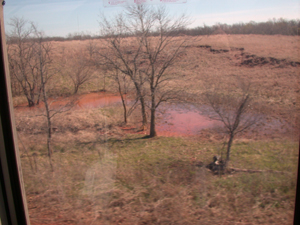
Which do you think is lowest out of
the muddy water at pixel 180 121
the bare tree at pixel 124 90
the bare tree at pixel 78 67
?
the muddy water at pixel 180 121

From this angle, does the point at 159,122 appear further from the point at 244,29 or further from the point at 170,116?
the point at 244,29

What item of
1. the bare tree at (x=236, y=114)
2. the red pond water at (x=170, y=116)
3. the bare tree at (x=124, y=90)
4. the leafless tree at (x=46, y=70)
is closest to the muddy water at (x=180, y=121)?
the red pond water at (x=170, y=116)

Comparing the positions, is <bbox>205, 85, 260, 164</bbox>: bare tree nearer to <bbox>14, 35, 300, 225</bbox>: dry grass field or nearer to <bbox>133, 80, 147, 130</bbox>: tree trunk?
<bbox>14, 35, 300, 225</bbox>: dry grass field

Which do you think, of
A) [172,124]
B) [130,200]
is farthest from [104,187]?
[172,124]

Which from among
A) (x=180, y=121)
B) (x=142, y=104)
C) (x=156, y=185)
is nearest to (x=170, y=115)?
(x=180, y=121)

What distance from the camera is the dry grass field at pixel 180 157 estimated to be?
2420 mm

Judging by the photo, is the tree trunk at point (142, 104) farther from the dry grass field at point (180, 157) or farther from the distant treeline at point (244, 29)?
the distant treeline at point (244, 29)

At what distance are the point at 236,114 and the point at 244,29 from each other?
1.22m

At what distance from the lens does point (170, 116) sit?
147 inches

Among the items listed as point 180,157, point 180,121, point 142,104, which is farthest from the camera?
point 142,104

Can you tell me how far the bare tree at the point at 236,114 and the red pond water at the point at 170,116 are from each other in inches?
12.1

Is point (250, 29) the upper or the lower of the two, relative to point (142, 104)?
upper

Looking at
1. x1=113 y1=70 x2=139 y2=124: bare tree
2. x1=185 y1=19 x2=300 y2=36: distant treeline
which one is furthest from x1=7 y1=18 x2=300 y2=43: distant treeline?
x1=113 y1=70 x2=139 y2=124: bare tree

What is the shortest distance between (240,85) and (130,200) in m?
2.17
